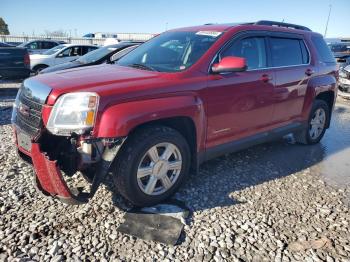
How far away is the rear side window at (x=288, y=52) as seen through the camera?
169 inches

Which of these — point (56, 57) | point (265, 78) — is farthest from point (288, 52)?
point (56, 57)

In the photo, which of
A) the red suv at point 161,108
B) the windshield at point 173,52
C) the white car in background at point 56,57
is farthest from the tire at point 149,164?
the white car in background at point 56,57

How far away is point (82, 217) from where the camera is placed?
9.90 feet

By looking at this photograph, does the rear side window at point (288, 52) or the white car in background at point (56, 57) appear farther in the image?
the white car in background at point (56, 57)

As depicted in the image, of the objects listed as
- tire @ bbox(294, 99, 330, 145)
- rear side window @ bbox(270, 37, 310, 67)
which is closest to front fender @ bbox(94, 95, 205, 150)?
rear side window @ bbox(270, 37, 310, 67)

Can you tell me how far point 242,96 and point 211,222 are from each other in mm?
1545

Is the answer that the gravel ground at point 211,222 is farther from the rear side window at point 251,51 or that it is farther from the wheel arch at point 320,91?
the rear side window at point 251,51

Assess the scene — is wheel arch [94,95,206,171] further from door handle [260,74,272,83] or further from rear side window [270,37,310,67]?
rear side window [270,37,310,67]

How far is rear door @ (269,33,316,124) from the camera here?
14.0ft

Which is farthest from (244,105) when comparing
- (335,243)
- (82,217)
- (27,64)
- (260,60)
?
(27,64)

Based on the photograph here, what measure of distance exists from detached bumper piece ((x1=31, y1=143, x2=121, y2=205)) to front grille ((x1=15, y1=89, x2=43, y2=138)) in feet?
0.89

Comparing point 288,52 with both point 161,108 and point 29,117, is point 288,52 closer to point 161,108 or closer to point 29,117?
point 161,108

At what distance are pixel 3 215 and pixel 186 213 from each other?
1767 millimetres

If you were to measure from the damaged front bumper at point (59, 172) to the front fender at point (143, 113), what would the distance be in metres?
0.12
